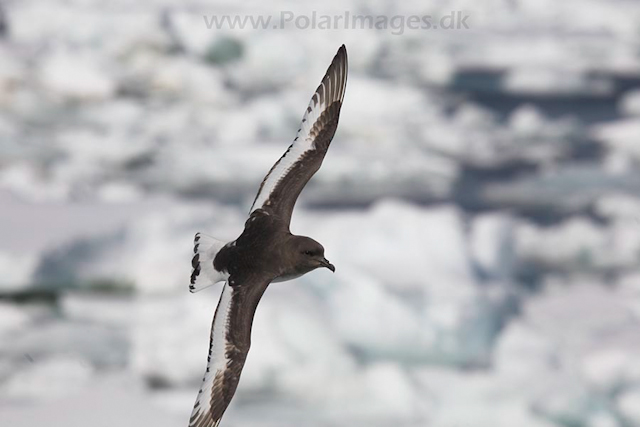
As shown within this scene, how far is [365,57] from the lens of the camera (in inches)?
793

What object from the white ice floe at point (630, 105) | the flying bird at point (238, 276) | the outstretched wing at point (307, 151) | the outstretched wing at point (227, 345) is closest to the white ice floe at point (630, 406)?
the outstretched wing at point (307, 151)

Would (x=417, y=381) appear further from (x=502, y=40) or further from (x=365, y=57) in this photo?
(x=502, y=40)

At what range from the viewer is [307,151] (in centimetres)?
567

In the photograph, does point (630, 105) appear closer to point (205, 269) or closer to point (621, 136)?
point (621, 136)

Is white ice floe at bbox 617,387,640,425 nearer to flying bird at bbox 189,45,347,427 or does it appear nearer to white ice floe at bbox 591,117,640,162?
flying bird at bbox 189,45,347,427

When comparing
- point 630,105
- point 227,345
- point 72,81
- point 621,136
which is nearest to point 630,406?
point 227,345

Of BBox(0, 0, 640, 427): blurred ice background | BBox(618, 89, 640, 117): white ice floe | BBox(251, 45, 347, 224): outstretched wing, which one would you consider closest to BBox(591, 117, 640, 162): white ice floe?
BBox(0, 0, 640, 427): blurred ice background

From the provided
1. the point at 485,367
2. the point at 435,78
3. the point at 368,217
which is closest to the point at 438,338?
the point at 485,367

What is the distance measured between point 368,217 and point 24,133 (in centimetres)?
626

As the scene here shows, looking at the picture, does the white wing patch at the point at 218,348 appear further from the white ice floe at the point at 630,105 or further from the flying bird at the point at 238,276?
the white ice floe at the point at 630,105

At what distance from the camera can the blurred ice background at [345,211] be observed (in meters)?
9.67

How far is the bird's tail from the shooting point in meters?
5.04

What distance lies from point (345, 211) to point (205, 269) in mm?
9078

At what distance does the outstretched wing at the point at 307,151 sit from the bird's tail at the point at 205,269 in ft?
1.09
